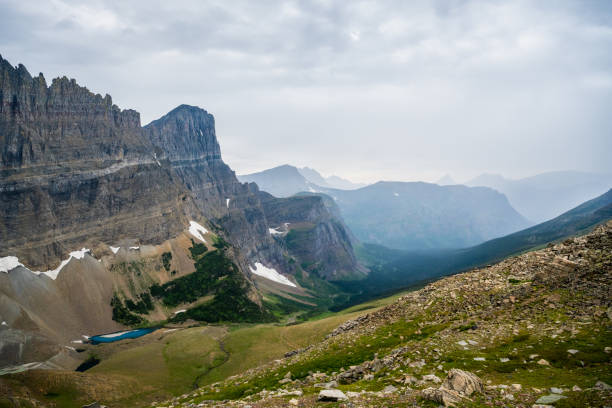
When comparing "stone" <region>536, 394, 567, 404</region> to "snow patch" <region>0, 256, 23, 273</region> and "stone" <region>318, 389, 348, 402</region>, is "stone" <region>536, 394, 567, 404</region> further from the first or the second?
"snow patch" <region>0, 256, 23, 273</region>

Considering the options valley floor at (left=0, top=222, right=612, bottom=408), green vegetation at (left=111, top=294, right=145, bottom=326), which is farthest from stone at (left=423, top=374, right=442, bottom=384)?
green vegetation at (left=111, top=294, right=145, bottom=326)

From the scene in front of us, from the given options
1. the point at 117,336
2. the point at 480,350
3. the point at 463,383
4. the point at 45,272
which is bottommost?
the point at 117,336

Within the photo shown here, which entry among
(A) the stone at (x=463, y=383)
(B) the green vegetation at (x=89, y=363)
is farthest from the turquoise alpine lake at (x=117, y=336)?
(A) the stone at (x=463, y=383)

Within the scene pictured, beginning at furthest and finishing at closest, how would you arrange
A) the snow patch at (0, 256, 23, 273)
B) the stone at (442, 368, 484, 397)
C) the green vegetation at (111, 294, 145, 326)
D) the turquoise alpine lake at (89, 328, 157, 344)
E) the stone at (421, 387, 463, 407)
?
the green vegetation at (111, 294, 145, 326)
the snow patch at (0, 256, 23, 273)
the turquoise alpine lake at (89, 328, 157, 344)
the stone at (442, 368, 484, 397)
the stone at (421, 387, 463, 407)

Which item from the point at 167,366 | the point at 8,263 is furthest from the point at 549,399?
the point at 8,263

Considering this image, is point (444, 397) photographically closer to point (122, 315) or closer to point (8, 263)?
point (8, 263)

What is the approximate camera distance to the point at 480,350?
1131 inches

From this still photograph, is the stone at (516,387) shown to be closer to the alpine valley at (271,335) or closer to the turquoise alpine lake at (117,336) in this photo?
the alpine valley at (271,335)

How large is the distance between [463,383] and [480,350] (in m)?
8.88

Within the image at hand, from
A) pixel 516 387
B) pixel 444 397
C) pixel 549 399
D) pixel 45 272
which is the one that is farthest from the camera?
pixel 45 272

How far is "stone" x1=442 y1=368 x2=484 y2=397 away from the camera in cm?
2097

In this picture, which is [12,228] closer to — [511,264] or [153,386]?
[153,386]

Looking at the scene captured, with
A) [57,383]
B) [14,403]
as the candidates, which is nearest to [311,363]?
[14,403]

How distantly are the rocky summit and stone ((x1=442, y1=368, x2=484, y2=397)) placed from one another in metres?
0.06
